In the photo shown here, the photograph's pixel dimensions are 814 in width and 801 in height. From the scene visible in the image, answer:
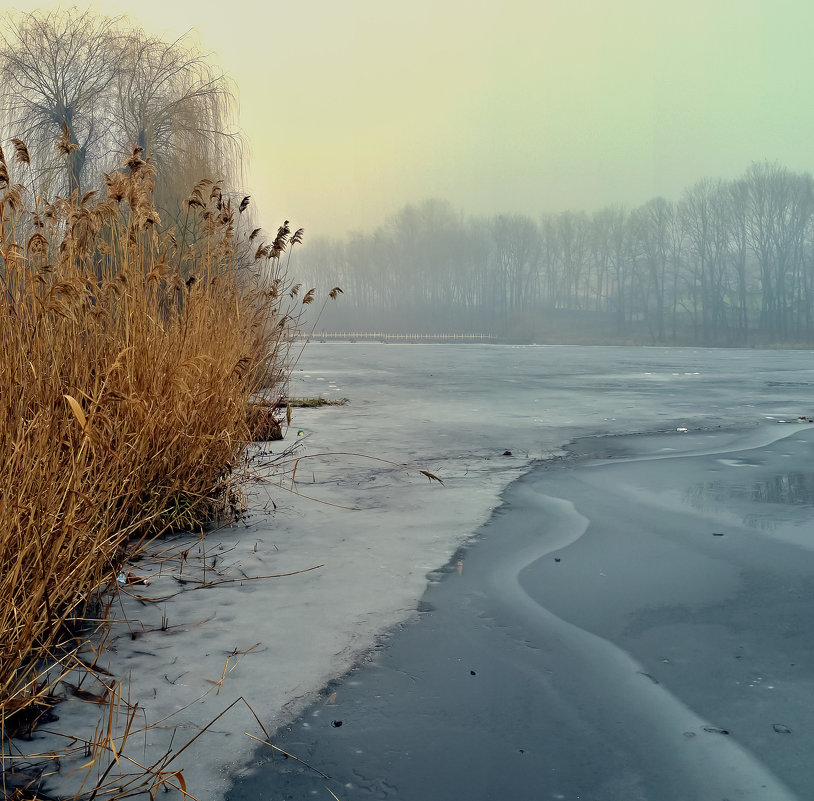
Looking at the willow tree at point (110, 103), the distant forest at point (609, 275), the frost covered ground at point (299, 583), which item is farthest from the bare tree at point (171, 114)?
the distant forest at point (609, 275)

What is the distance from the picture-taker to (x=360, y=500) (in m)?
3.99

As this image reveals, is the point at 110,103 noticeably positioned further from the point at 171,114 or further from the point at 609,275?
the point at 609,275

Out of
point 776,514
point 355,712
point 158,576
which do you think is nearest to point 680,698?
point 355,712

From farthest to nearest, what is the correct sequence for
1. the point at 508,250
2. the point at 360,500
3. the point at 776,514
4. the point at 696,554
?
the point at 508,250 → the point at 360,500 → the point at 776,514 → the point at 696,554

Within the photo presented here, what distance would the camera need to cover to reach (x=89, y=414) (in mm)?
2295

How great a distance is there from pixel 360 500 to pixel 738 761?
257 centimetres

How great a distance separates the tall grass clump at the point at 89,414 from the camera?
1.79 m

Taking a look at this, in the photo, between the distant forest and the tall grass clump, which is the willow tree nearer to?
the tall grass clump

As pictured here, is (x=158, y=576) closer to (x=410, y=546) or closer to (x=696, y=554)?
(x=410, y=546)

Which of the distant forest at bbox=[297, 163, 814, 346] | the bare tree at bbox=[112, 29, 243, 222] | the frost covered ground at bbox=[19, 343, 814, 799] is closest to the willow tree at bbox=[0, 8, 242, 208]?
the bare tree at bbox=[112, 29, 243, 222]

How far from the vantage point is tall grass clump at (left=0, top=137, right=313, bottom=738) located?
1795mm

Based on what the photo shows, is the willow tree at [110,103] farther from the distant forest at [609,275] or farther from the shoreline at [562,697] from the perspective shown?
the distant forest at [609,275]

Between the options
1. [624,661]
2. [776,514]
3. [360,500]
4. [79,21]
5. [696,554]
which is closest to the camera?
[624,661]

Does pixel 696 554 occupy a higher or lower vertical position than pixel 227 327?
lower
